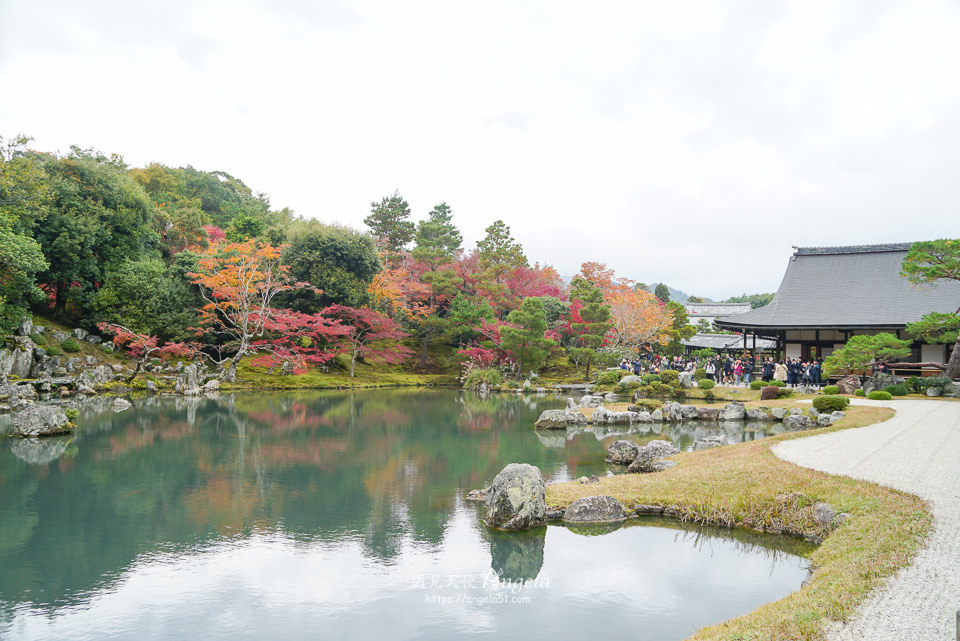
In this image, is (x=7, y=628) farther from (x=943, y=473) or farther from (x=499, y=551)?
(x=943, y=473)

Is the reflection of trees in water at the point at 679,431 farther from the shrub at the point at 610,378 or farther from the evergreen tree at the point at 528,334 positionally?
the evergreen tree at the point at 528,334

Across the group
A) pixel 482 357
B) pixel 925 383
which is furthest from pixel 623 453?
pixel 482 357

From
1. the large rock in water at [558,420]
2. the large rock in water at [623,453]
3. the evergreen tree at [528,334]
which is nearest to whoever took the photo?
the large rock in water at [623,453]

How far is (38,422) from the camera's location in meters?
12.8

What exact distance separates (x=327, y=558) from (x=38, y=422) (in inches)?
429

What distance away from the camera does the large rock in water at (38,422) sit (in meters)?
12.8

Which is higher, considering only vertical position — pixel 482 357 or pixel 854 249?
pixel 854 249

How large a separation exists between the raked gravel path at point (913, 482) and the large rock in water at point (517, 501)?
3.77m

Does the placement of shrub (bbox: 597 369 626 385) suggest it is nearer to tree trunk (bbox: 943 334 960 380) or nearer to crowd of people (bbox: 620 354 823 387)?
crowd of people (bbox: 620 354 823 387)

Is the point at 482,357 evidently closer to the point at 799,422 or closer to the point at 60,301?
the point at 799,422

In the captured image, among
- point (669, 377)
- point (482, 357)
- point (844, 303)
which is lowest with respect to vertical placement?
point (669, 377)

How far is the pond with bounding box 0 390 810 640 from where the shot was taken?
4746mm

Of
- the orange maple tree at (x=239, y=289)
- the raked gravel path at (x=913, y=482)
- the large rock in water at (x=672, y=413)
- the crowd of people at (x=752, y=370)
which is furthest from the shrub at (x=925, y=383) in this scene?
the orange maple tree at (x=239, y=289)

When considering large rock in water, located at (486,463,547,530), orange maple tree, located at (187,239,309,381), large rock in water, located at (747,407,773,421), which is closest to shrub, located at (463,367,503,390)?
orange maple tree, located at (187,239,309,381)
